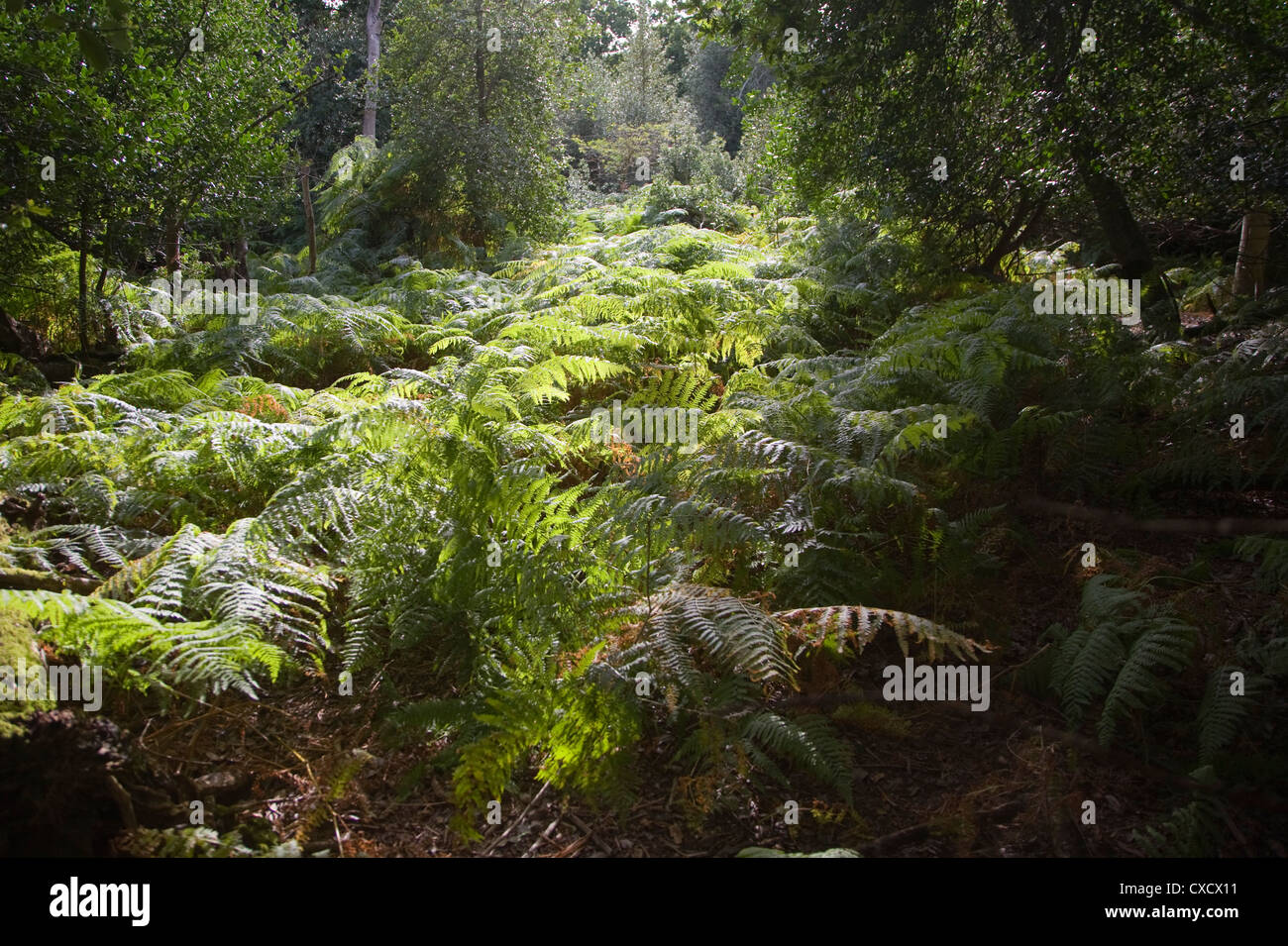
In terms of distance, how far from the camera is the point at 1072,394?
4.15 meters

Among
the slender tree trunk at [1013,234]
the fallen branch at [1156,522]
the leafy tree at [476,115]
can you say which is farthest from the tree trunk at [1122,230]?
the leafy tree at [476,115]

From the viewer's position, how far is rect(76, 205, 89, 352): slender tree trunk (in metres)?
5.75

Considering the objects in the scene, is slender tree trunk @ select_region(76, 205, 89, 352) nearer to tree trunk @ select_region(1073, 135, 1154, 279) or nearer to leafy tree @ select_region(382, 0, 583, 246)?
leafy tree @ select_region(382, 0, 583, 246)

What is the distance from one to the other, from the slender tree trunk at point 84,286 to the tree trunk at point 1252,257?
817cm

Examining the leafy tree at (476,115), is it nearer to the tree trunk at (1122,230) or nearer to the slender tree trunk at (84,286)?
the slender tree trunk at (84,286)

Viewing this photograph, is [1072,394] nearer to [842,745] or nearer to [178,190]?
[842,745]

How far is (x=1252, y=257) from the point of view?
5.45m

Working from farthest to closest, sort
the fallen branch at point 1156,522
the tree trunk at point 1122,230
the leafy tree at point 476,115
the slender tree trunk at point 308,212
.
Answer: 1. the leafy tree at point 476,115
2. the slender tree trunk at point 308,212
3. the tree trunk at point 1122,230
4. the fallen branch at point 1156,522

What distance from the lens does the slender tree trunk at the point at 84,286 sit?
5.75m

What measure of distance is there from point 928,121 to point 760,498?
402 centimetres

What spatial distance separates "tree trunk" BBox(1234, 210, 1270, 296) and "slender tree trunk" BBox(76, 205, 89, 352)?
8172 mm

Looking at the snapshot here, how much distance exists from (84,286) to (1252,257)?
856 centimetres

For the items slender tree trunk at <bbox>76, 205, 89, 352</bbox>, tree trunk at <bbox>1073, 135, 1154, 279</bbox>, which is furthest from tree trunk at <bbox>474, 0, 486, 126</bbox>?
tree trunk at <bbox>1073, 135, 1154, 279</bbox>
